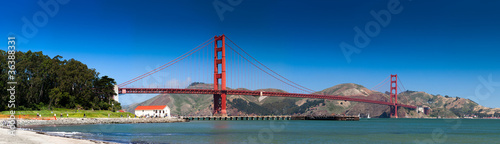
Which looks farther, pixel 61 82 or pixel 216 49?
pixel 216 49

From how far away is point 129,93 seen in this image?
10725 cm

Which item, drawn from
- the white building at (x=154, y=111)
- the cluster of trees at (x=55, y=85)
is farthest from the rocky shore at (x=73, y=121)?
the white building at (x=154, y=111)

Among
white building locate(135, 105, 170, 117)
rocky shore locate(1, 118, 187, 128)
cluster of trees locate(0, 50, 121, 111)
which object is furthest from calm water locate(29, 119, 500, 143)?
white building locate(135, 105, 170, 117)

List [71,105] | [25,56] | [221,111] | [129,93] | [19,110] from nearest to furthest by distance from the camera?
[19,110] < [25,56] < [71,105] < [129,93] < [221,111]

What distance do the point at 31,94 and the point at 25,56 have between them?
827 centimetres

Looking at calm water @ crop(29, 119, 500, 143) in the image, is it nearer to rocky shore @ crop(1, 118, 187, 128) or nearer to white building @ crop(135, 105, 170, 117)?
rocky shore @ crop(1, 118, 187, 128)

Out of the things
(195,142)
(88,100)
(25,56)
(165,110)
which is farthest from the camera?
(165,110)

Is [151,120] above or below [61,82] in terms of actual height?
below

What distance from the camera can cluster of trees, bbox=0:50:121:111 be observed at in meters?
74.7

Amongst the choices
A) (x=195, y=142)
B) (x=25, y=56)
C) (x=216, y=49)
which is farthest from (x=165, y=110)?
(x=195, y=142)

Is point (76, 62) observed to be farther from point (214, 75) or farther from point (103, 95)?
point (214, 75)

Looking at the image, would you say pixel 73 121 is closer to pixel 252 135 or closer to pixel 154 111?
pixel 252 135

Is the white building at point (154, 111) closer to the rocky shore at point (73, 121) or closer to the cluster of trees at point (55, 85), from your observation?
the cluster of trees at point (55, 85)

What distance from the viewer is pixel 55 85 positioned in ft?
281
